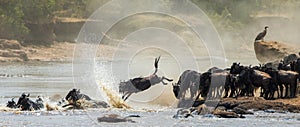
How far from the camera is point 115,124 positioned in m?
28.8

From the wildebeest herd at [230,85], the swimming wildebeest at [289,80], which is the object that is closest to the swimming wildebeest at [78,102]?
the wildebeest herd at [230,85]

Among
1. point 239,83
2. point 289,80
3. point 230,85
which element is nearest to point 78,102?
point 230,85

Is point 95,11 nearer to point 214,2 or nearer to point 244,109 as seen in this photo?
point 214,2

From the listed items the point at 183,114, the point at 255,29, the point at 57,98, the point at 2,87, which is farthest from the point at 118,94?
the point at 255,29

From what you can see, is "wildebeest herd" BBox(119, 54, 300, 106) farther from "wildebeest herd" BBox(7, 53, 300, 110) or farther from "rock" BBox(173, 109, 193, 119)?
"rock" BBox(173, 109, 193, 119)

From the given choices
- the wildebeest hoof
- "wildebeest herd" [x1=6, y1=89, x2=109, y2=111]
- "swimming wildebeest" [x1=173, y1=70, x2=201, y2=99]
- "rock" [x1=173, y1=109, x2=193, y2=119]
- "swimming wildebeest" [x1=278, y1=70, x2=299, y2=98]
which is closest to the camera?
the wildebeest hoof

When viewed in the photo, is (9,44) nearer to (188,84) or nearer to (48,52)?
(48,52)

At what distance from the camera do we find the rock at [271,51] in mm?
46031

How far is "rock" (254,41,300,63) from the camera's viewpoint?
151ft

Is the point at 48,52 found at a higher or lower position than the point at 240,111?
higher

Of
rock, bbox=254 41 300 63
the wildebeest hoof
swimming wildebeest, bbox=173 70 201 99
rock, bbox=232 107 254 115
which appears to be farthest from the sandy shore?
the wildebeest hoof

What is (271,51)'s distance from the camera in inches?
1828

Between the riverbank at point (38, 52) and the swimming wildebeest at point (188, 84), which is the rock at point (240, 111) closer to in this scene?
the swimming wildebeest at point (188, 84)

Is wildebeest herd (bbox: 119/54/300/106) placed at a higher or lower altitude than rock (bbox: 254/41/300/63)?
lower
